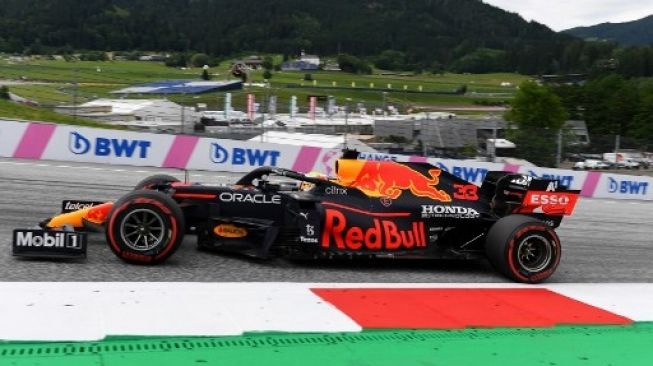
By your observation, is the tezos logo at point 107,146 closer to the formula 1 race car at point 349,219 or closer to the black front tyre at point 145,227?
the formula 1 race car at point 349,219

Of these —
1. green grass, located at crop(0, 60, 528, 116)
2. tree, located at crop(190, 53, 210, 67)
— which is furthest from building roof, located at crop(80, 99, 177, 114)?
tree, located at crop(190, 53, 210, 67)

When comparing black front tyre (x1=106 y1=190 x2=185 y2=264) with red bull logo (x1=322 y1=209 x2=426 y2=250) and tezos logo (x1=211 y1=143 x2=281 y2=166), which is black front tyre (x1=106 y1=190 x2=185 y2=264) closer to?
red bull logo (x1=322 y1=209 x2=426 y2=250)

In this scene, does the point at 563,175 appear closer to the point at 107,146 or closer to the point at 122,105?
the point at 107,146

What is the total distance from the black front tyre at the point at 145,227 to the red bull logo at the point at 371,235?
4.79ft

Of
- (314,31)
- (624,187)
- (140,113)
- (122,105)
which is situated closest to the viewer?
(140,113)

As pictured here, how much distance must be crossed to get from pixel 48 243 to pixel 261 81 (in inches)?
2225

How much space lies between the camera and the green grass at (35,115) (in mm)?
22531

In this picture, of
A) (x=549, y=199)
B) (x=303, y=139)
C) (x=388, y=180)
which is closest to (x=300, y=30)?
(x=303, y=139)

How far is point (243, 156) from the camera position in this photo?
19094 millimetres

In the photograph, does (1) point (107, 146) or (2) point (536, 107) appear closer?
(1) point (107, 146)

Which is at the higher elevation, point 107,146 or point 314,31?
point 314,31

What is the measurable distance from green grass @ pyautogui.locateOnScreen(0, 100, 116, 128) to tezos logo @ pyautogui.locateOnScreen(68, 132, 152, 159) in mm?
4583

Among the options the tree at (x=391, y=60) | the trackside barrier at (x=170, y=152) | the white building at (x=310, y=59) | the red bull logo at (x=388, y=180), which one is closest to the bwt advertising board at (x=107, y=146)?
the trackside barrier at (x=170, y=152)

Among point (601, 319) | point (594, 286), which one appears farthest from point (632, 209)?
point (601, 319)
